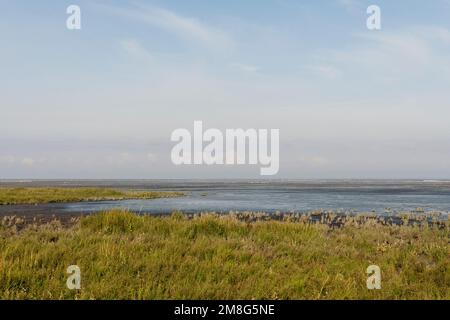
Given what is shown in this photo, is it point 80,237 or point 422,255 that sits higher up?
point 80,237

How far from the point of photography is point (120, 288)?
771cm

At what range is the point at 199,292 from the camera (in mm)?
7605

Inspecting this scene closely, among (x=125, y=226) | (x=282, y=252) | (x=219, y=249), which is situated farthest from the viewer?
(x=125, y=226)
